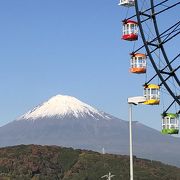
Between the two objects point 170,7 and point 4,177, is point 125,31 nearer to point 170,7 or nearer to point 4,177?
point 170,7

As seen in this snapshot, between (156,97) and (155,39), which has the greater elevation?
(155,39)

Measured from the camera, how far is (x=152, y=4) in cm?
5347

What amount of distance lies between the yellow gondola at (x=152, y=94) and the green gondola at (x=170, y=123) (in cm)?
172

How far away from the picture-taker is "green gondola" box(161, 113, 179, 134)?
52531mm

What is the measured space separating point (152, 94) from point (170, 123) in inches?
122

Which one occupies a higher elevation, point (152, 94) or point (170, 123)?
point (152, 94)

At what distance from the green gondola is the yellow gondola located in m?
1.72

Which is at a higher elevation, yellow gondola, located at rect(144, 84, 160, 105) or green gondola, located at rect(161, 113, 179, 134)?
yellow gondola, located at rect(144, 84, 160, 105)

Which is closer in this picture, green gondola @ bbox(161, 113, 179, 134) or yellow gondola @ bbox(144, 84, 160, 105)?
green gondola @ bbox(161, 113, 179, 134)

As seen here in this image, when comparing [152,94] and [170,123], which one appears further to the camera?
[152,94]

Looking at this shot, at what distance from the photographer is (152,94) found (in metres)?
54.6

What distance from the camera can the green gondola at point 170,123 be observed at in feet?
172

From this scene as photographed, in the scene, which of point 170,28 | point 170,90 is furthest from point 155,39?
point 170,90

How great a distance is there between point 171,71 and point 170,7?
5.05m
